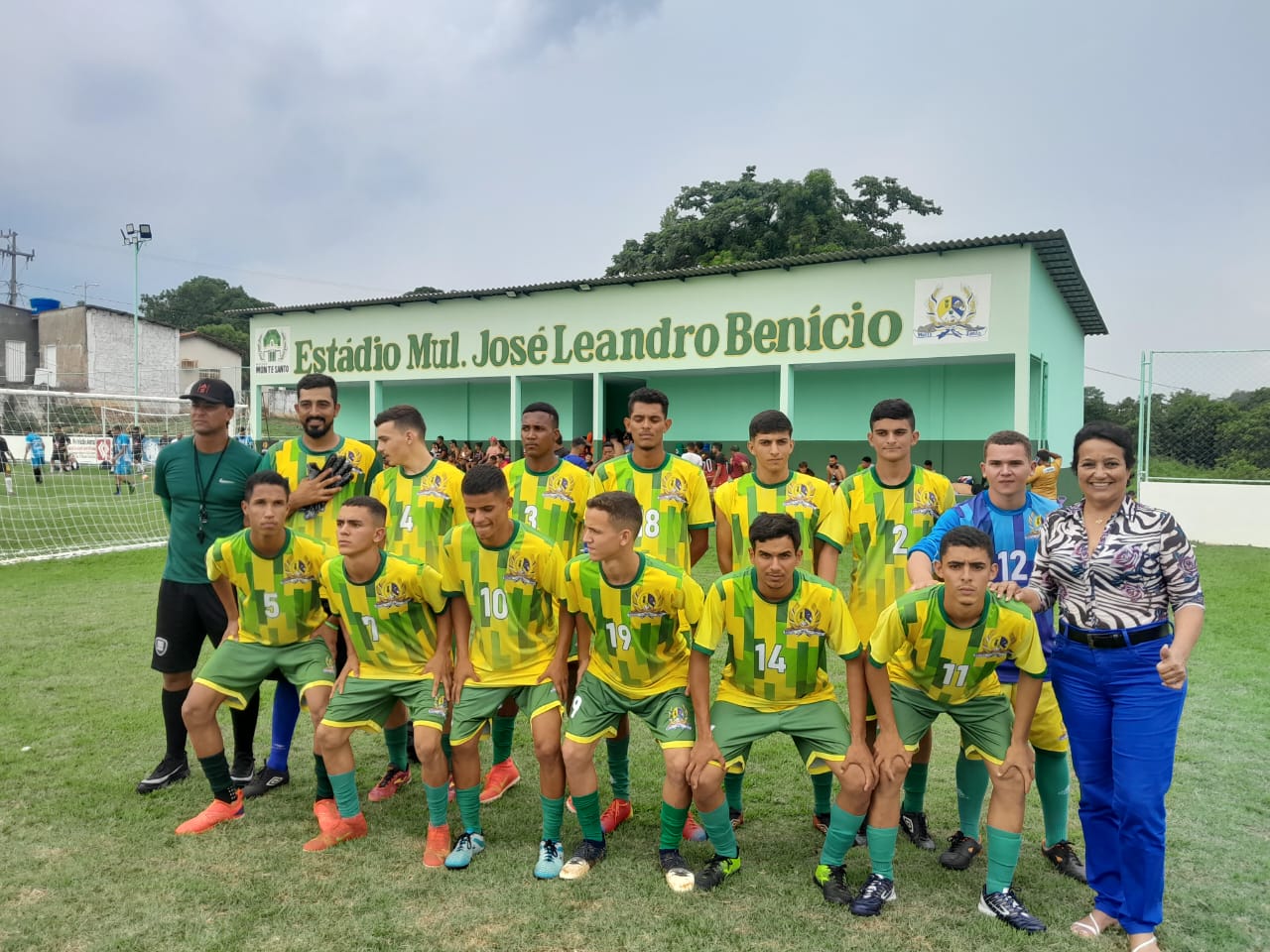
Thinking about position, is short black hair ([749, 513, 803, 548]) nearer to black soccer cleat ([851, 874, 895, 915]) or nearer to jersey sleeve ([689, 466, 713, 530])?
jersey sleeve ([689, 466, 713, 530])

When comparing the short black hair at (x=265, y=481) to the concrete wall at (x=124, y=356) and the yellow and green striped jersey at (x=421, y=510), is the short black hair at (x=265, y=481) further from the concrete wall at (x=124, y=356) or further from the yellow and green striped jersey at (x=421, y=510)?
the concrete wall at (x=124, y=356)

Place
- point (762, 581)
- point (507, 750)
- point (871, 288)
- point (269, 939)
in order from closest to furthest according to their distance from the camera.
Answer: point (269, 939)
point (762, 581)
point (507, 750)
point (871, 288)

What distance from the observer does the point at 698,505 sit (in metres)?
4.69

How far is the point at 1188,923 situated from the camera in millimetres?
3256

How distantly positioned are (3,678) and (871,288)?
15.5 m

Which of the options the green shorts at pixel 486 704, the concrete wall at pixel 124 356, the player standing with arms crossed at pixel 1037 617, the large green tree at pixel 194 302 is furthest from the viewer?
A: the large green tree at pixel 194 302

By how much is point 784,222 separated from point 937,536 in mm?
28493

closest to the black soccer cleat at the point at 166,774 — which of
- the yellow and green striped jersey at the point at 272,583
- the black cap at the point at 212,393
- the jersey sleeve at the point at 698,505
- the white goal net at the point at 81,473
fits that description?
the yellow and green striped jersey at the point at 272,583

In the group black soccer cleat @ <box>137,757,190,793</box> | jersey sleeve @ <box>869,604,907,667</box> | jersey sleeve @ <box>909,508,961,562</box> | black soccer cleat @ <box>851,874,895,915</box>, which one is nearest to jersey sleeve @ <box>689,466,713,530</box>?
jersey sleeve @ <box>909,508,961,562</box>

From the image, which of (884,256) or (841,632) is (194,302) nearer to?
(884,256)

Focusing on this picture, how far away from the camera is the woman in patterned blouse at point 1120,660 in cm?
307

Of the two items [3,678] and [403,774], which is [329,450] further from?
[3,678]

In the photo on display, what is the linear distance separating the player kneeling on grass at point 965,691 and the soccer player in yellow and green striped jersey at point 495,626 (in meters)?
1.42

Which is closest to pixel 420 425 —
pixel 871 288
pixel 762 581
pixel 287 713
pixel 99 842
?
pixel 287 713
